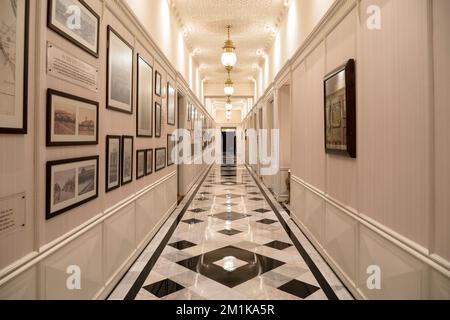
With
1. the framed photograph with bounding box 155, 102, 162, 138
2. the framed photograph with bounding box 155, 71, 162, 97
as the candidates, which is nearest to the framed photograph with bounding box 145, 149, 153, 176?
the framed photograph with bounding box 155, 102, 162, 138

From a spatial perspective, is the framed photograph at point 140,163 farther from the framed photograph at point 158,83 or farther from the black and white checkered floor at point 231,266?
the framed photograph at point 158,83

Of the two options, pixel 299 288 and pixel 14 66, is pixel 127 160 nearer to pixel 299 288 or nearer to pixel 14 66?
pixel 14 66

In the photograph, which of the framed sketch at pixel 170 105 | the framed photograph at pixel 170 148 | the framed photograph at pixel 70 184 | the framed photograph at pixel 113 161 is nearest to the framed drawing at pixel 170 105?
the framed sketch at pixel 170 105

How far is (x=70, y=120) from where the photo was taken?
2164 mm

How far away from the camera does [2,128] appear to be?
146 centimetres

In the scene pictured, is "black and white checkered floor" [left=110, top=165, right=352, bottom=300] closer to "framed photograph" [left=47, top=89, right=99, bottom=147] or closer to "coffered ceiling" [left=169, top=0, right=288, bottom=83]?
"framed photograph" [left=47, top=89, right=99, bottom=147]

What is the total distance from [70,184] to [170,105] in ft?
13.3

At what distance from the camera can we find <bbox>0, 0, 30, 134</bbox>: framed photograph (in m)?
1.47

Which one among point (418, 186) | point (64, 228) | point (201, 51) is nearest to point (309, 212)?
point (418, 186)

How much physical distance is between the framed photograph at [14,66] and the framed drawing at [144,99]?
218 cm

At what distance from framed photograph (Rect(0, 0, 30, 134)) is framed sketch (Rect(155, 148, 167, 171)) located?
3.18 m

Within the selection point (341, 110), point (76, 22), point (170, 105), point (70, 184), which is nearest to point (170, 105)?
point (170, 105)

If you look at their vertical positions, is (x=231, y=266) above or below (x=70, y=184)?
below

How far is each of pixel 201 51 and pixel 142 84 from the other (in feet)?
19.9
